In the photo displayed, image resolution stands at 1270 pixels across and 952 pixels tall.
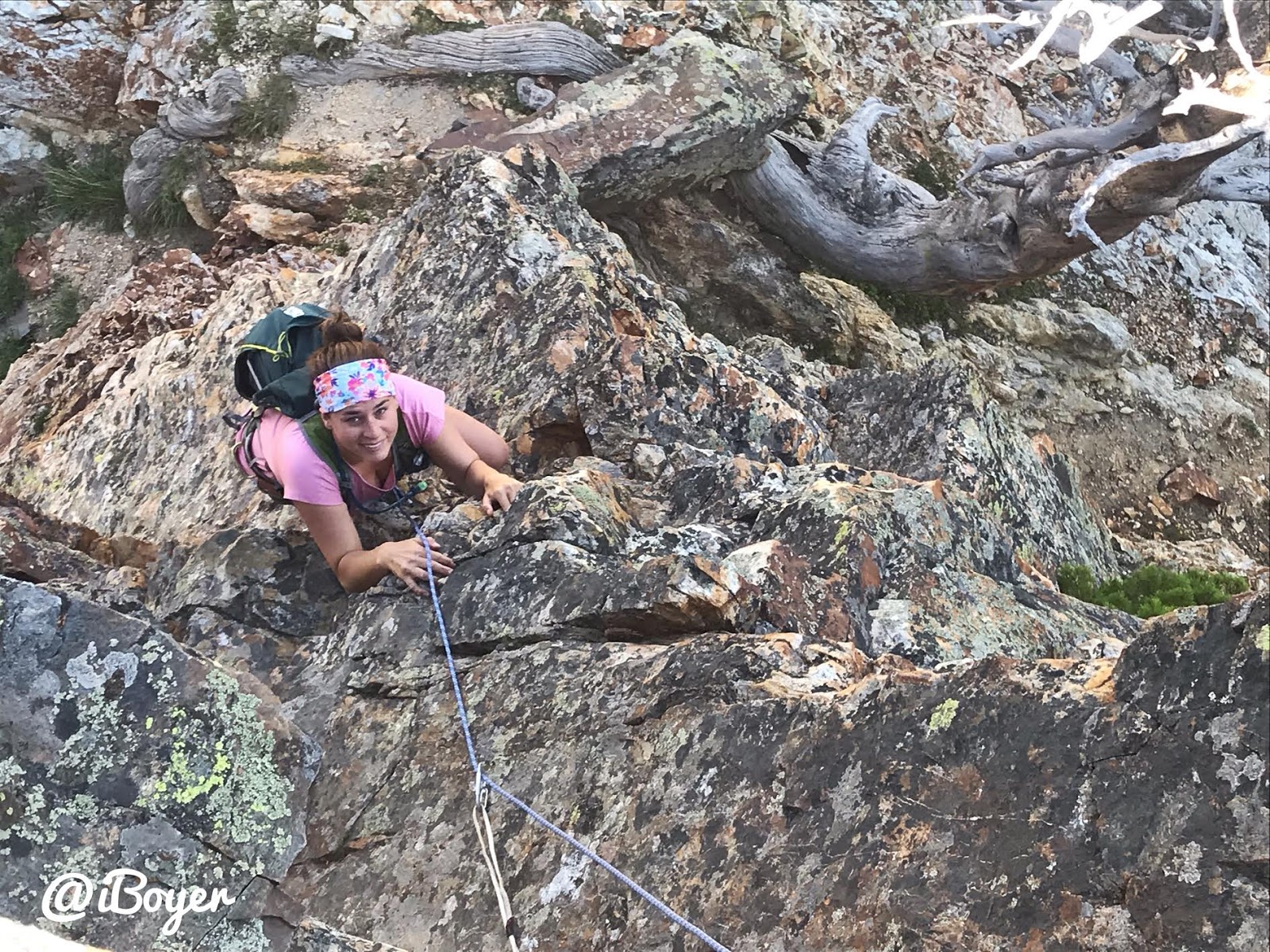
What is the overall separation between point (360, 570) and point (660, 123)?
9045 millimetres

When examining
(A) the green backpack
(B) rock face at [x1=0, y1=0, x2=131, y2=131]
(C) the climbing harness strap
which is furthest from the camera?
(B) rock face at [x1=0, y1=0, x2=131, y2=131]

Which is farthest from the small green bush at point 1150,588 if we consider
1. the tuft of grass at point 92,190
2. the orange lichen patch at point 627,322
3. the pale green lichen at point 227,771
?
the tuft of grass at point 92,190

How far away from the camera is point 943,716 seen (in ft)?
12.9

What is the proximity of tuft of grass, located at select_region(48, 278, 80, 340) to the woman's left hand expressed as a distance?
10.2 metres

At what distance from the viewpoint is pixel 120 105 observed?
48.9ft

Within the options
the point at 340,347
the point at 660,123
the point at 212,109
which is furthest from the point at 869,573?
the point at 212,109

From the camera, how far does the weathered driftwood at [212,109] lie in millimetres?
14023

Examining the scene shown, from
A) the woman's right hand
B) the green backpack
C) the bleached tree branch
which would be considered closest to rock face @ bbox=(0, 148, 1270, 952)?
the woman's right hand

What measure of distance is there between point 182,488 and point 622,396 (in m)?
3.38

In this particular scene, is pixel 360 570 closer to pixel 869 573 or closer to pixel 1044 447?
pixel 869 573

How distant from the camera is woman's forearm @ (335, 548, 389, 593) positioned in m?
6.00

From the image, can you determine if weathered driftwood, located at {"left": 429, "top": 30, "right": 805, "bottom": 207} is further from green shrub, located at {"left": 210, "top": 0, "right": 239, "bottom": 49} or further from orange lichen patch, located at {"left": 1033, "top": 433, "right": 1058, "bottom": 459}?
orange lichen patch, located at {"left": 1033, "top": 433, "right": 1058, "bottom": 459}

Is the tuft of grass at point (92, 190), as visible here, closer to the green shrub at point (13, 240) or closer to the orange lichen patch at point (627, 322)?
the green shrub at point (13, 240)

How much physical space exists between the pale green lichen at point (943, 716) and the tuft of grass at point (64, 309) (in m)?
13.3
